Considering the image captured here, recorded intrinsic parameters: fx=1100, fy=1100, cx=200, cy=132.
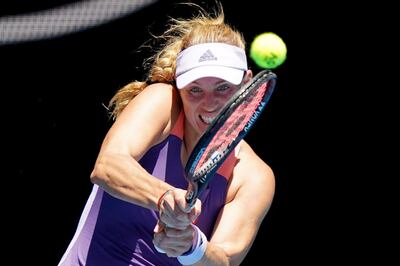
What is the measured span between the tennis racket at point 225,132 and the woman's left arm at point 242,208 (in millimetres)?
423

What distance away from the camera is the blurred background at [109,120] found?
477 cm

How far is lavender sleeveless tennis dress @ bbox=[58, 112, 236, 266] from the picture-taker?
348cm

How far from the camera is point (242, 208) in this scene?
11.6 feet

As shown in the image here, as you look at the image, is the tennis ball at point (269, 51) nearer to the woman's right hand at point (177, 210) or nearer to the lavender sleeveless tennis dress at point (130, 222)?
the lavender sleeveless tennis dress at point (130, 222)

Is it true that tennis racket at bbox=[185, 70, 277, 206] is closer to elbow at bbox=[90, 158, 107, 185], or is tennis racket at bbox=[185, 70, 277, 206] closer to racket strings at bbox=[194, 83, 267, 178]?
racket strings at bbox=[194, 83, 267, 178]

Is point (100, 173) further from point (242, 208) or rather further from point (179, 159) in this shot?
point (242, 208)

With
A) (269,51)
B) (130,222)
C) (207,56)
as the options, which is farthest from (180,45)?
(269,51)

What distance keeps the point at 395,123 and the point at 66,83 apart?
1506 mm

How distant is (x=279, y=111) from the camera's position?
500cm

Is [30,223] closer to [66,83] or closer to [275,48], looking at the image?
[66,83]

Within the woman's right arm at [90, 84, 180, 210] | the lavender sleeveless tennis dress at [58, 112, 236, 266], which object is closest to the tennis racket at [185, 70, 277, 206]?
the woman's right arm at [90, 84, 180, 210]

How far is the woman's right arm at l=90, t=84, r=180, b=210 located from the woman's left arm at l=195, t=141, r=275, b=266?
12.0 inches

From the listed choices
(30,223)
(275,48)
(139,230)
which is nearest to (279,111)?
(275,48)

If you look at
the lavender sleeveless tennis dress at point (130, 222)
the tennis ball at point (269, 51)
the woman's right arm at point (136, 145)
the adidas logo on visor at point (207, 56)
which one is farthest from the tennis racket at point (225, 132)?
the tennis ball at point (269, 51)
